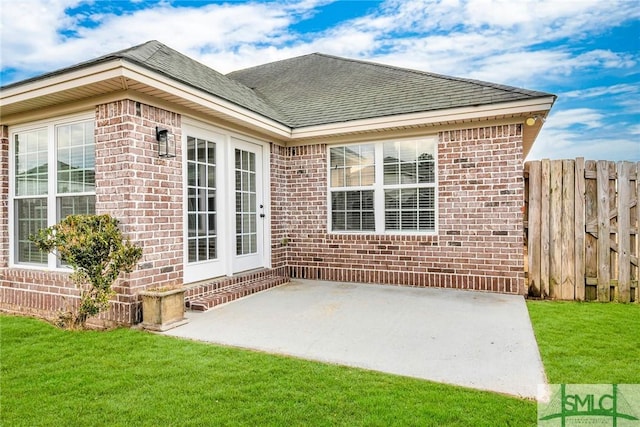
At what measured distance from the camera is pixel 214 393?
2.61 meters

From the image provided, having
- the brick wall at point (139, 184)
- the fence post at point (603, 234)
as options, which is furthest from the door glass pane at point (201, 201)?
the fence post at point (603, 234)

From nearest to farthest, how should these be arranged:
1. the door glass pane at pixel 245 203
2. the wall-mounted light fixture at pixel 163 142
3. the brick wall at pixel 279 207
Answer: the wall-mounted light fixture at pixel 163 142 < the door glass pane at pixel 245 203 < the brick wall at pixel 279 207

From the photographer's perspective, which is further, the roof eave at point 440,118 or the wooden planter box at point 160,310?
the roof eave at point 440,118

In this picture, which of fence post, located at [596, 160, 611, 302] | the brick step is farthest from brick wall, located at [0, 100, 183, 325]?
fence post, located at [596, 160, 611, 302]

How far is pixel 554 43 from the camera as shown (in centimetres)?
1155

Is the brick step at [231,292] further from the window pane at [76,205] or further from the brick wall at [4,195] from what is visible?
the brick wall at [4,195]

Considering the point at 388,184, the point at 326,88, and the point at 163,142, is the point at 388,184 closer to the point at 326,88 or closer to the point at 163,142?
the point at 326,88

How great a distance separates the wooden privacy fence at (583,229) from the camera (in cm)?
549

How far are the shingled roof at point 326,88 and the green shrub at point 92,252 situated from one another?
1.78m

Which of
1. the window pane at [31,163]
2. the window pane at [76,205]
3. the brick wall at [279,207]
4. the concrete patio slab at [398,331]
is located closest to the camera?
the concrete patio slab at [398,331]

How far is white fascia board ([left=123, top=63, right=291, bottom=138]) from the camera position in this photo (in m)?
4.18

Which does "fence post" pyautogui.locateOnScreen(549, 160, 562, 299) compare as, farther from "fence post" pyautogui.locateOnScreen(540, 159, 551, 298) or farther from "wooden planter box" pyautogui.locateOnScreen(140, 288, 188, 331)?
"wooden planter box" pyautogui.locateOnScreen(140, 288, 188, 331)

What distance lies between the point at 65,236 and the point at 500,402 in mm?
4383

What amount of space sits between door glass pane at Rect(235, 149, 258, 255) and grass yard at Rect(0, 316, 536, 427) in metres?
3.04
